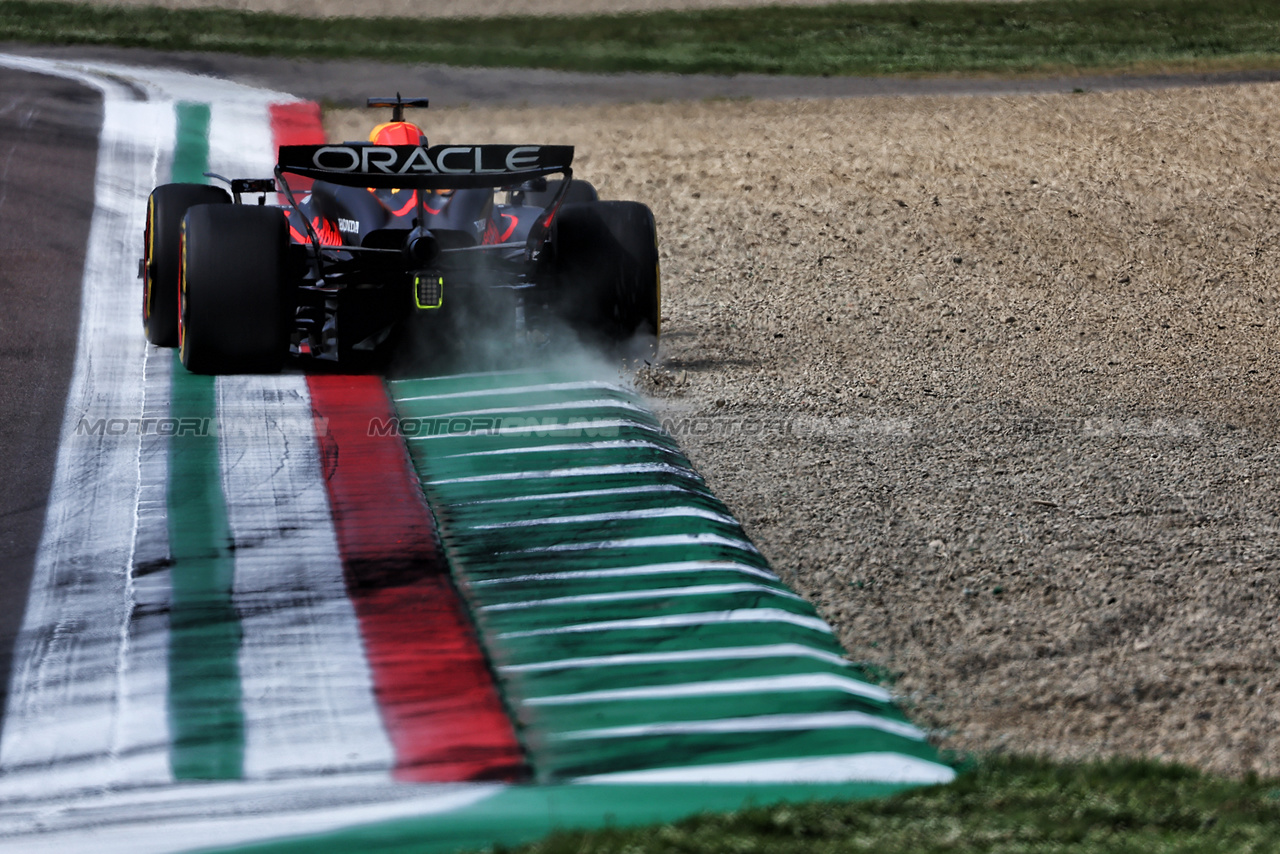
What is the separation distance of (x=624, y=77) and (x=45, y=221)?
34.7 feet

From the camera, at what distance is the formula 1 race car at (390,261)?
9.05 m

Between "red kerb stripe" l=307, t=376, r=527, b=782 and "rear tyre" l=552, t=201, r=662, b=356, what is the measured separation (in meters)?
1.65

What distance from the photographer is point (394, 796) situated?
490 centimetres

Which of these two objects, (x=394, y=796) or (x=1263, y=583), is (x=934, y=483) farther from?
(x=394, y=796)

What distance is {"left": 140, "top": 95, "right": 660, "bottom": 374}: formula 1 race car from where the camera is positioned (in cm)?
905

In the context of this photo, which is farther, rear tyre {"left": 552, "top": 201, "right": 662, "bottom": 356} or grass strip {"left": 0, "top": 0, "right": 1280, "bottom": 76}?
grass strip {"left": 0, "top": 0, "right": 1280, "bottom": 76}

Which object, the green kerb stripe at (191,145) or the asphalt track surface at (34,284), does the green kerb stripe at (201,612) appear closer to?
the asphalt track surface at (34,284)

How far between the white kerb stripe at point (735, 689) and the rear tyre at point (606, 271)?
457 cm

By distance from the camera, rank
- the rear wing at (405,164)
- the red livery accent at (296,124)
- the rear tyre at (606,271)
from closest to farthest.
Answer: the rear wing at (405,164), the rear tyre at (606,271), the red livery accent at (296,124)

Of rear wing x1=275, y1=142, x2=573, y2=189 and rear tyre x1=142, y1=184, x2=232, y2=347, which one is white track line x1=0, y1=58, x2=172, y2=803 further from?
rear wing x1=275, y1=142, x2=573, y2=189

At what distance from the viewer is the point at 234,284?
9.05 metres

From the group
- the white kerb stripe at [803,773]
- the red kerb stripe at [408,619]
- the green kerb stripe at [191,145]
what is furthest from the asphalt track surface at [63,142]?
the white kerb stripe at [803,773]
